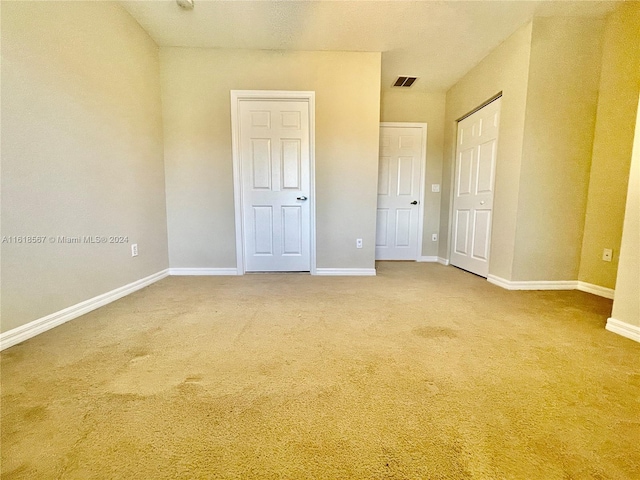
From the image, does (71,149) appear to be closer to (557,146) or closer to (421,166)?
(421,166)

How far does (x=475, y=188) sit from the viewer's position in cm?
307

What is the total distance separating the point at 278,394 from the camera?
103 cm

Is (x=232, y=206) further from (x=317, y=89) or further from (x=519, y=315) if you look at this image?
(x=519, y=315)

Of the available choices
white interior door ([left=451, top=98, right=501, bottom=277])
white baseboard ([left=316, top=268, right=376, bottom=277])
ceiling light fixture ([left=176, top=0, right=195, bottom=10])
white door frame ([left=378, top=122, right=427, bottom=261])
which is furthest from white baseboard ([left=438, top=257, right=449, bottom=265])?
ceiling light fixture ([left=176, top=0, right=195, bottom=10])

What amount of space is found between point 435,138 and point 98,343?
14.0ft

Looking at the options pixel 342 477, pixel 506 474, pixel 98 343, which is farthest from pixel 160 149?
pixel 506 474

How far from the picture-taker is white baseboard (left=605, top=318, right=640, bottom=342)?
1.49 meters

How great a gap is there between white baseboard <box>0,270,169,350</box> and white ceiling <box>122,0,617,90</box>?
2428 millimetres

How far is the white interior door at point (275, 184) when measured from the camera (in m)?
2.89

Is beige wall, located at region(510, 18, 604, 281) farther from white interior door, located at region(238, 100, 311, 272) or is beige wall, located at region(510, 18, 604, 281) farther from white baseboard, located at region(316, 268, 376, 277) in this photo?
white interior door, located at region(238, 100, 311, 272)

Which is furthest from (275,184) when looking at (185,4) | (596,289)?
(596,289)

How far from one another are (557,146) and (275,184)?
9.12ft

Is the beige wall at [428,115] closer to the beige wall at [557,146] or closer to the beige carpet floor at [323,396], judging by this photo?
the beige wall at [557,146]

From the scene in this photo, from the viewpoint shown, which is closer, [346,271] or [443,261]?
[346,271]
